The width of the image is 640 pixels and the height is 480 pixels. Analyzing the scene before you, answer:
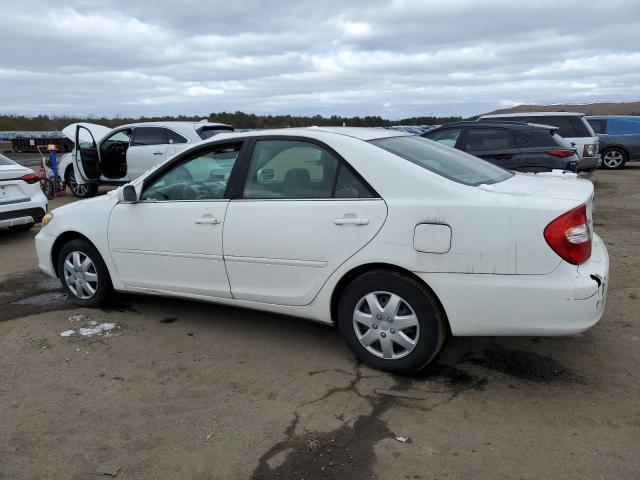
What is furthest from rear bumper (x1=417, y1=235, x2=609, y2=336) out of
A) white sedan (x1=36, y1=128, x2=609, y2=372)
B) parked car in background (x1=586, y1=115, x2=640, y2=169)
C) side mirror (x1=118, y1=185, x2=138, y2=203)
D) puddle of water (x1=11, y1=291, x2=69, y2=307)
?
parked car in background (x1=586, y1=115, x2=640, y2=169)

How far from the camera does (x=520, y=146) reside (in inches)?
376

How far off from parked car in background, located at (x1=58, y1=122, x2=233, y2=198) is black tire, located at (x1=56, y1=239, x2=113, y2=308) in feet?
21.0

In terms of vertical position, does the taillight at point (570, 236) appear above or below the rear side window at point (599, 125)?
below

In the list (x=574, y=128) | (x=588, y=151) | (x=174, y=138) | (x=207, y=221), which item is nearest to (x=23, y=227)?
(x=174, y=138)

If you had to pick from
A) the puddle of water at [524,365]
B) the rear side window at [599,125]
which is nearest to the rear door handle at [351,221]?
the puddle of water at [524,365]

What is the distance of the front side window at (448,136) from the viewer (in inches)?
396

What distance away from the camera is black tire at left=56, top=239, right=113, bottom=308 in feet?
16.2

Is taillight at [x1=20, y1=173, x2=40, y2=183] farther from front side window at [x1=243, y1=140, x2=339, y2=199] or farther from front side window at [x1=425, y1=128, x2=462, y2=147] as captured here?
front side window at [x1=425, y1=128, x2=462, y2=147]

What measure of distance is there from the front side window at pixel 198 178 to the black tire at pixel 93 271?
2.54 feet

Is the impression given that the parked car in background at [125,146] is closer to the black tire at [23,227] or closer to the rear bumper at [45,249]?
the black tire at [23,227]

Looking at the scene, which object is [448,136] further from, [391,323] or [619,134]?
[619,134]

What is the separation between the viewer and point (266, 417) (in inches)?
127

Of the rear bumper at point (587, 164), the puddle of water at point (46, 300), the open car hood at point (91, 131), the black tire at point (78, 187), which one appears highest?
the open car hood at point (91, 131)

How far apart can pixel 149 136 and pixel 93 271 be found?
7267 mm
